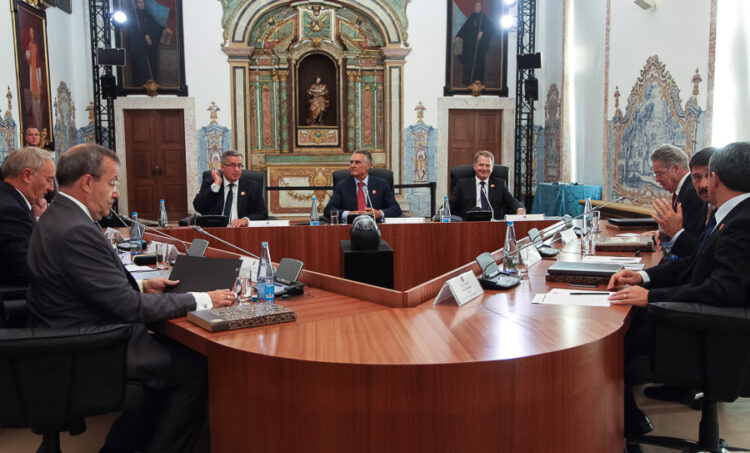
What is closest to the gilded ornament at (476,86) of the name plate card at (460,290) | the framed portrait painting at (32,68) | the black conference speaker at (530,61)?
the black conference speaker at (530,61)

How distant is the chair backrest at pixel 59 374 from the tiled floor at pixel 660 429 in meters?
0.89

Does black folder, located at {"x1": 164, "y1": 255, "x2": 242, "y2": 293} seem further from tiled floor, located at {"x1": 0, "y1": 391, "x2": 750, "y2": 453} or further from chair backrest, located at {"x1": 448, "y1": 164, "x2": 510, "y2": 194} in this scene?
chair backrest, located at {"x1": 448, "y1": 164, "x2": 510, "y2": 194}

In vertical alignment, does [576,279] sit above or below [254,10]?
below

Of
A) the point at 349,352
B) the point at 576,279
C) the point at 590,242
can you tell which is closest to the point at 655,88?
the point at 590,242

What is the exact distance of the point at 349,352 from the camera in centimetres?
166

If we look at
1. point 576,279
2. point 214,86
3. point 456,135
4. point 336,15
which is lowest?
point 576,279

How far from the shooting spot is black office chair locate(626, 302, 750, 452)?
73.5 inches

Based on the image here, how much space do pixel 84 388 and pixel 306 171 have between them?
328 inches

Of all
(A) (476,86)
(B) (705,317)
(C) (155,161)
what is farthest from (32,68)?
(B) (705,317)

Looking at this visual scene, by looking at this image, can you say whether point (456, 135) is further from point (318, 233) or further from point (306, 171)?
point (318, 233)

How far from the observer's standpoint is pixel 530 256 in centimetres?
326

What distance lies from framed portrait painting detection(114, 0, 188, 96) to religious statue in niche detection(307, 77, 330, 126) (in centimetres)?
215

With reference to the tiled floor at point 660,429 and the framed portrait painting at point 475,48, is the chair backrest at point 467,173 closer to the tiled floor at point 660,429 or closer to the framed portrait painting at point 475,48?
the tiled floor at point 660,429

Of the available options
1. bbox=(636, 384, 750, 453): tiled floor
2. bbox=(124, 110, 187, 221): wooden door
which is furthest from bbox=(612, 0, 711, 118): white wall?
bbox=(124, 110, 187, 221): wooden door
